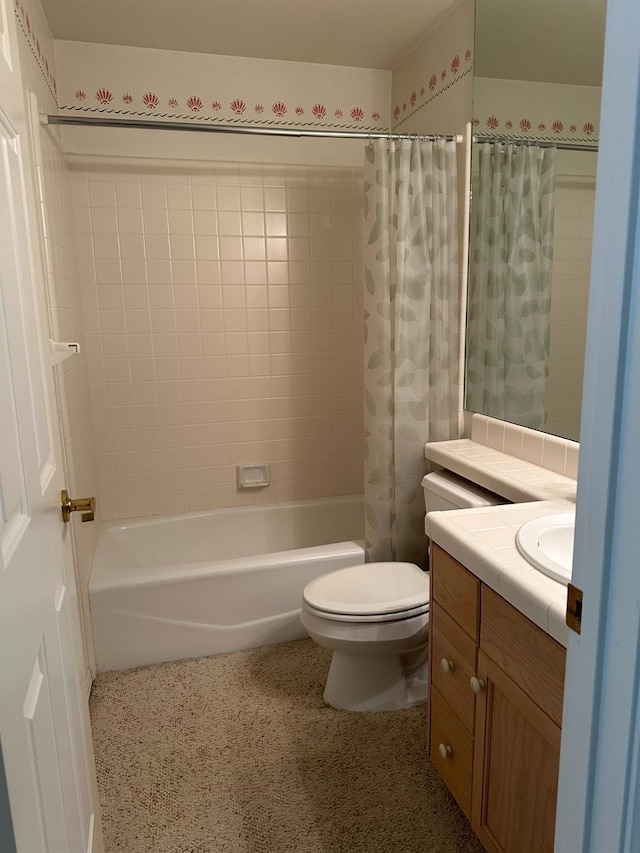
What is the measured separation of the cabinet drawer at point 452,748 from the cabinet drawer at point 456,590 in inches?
10.2

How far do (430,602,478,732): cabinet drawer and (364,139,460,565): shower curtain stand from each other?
2.74 ft

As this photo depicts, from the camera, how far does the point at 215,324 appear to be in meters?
2.79

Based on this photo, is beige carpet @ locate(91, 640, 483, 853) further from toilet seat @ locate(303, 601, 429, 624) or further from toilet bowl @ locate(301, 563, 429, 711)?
toilet seat @ locate(303, 601, 429, 624)

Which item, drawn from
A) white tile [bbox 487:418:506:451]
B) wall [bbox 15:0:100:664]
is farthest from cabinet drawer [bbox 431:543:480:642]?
wall [bbox 15:0:100:664]

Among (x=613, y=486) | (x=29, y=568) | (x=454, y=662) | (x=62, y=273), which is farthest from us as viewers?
(x=62, y=273)

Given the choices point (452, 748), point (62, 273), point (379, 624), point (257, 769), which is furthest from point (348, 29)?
point (257, 769)

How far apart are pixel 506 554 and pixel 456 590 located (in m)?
0.21

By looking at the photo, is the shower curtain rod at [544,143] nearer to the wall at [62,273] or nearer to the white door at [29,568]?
the white door at [29,568]

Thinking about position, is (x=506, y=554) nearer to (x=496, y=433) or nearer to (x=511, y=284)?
(x=496, y=433)

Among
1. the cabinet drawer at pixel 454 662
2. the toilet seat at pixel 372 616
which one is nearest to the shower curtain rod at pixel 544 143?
the cabinet drawer at pixel 454 662

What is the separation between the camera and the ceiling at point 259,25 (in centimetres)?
216

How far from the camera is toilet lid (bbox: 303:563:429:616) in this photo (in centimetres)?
182

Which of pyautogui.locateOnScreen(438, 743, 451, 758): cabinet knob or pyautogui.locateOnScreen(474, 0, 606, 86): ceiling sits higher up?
pyautogui.locateOnScreen(474, 0, 606, 86): ceiling

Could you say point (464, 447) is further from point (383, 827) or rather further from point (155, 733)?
point (155, 733)
